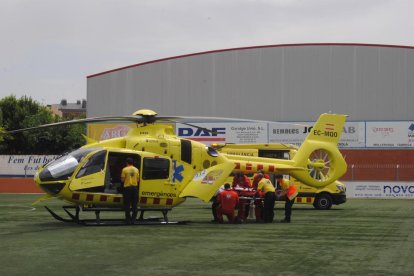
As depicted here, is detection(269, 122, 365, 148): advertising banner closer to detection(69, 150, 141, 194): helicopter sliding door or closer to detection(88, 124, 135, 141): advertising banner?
detection(88, 124, 135, 141): advertising banner

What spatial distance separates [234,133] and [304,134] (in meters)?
5.11

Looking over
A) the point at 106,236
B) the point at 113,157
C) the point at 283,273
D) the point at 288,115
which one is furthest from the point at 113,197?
the point at 288,115

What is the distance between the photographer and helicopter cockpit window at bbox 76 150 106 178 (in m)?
18.3

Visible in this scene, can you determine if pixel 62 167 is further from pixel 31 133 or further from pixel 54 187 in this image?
pixel 31 133

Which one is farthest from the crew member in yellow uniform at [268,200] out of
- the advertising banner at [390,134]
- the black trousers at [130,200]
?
the advertising banner at [390,134]

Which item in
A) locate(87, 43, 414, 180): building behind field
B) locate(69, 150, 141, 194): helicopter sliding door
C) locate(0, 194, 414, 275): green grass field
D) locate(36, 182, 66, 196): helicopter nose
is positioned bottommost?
locate(0, 194, 414, 275): green grass field

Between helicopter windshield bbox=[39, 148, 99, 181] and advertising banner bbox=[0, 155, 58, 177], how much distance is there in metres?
31.5

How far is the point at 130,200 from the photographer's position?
736 inches

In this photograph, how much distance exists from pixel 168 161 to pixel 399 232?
254 inches

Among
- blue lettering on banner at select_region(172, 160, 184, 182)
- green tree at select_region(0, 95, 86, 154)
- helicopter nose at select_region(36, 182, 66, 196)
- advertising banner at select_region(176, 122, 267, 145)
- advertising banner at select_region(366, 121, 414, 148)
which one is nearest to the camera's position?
helicopter nose at select_region(36, 182, 66, 196)

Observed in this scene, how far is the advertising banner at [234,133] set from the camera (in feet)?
166

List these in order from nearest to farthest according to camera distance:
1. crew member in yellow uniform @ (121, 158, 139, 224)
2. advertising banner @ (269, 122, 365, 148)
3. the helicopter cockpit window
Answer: the helicopter cockpit window → crew member in yellow uniform @ (121, 158, 139, 224) → advertising banner @ (269, 122, 365, 148)

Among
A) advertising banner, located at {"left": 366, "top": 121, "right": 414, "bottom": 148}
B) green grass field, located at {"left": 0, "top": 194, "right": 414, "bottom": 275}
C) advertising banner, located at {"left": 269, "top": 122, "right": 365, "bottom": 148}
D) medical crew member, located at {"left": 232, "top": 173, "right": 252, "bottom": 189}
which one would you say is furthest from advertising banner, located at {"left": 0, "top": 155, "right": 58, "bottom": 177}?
green grass field, located at {"left": 0, "top": 194, "right": 414, "bottom": 275}

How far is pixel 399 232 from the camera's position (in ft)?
57.0
